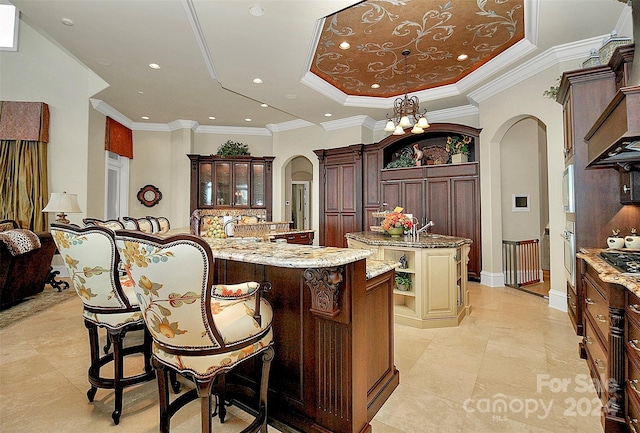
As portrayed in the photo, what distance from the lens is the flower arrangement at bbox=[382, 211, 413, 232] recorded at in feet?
12.3

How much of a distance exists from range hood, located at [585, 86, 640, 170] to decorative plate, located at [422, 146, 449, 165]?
315 cm

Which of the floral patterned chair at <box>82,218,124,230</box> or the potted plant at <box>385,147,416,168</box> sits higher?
the potted plant at <box>385,147,416,168</box>

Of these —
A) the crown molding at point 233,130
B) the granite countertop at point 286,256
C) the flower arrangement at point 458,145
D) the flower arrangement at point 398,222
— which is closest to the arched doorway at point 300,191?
the crown molding at point 233,130

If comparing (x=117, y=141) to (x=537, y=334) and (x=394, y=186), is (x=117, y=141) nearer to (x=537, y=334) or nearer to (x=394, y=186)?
(x=394, y=186)

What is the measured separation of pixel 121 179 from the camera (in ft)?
22.5

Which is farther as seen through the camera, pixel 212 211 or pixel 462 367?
pixel 212 211

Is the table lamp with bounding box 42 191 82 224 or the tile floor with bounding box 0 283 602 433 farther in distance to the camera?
the table lamp with bounding box 42 191 82 224

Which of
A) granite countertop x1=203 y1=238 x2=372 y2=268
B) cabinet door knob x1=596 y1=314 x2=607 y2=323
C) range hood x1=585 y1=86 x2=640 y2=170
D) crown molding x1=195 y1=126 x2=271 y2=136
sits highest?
crown molding x1=195 y1=126 x2=271 y2=136

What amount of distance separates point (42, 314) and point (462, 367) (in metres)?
4.57

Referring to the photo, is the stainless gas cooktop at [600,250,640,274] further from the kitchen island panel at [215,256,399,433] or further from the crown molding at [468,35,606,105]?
the crown molding at [468,35,606,105]

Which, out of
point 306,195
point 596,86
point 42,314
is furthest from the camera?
point 306,195

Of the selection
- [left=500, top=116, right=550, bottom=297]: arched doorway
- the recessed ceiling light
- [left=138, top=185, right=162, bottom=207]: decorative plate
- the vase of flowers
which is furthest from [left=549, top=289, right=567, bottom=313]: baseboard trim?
[left=138, top=185, right=162, bottom=207]: decorative plate

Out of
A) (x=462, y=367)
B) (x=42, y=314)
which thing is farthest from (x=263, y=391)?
(x=42, y=314)

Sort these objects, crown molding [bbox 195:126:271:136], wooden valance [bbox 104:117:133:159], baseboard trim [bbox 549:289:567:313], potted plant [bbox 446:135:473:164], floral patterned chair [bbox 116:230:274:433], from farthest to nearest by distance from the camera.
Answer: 1. crown molding [bbox 195:126:271:136]
2. wooden valance [bbox 104:117:133:159]
3. potted plant [bbox 446:135:473:164]
4. baseboard trim [bbox 549:289:567:313]
5. floral patterned chair [bbox 116:230:274:433]
